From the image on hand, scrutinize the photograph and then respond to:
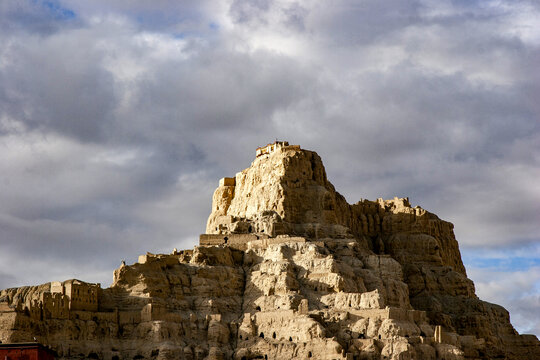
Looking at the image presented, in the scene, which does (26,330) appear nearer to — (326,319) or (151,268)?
(151,268)

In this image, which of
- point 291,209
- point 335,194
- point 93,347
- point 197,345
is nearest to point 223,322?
point 197,345

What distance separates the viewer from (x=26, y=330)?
117000 mm

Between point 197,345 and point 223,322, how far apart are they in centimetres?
429

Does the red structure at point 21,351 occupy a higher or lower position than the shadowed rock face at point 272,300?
lower

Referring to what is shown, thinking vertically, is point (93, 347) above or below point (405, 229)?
below

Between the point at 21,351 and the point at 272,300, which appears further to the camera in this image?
the point at 272,300

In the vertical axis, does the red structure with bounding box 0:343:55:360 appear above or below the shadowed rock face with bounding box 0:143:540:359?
below

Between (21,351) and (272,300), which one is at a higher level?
(272,300)

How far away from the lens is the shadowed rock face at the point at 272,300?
12088 centimetres

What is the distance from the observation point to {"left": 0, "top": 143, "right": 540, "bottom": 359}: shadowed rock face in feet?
397

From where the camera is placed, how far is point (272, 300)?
5064 inches

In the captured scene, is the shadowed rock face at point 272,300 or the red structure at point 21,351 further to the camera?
the shadowed rock face at point 272,300

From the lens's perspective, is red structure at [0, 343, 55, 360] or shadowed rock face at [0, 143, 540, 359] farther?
shadowed rock face at [0, 143, 540, 359]

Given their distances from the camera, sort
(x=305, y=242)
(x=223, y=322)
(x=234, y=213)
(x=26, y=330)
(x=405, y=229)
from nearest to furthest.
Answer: (x=26, y=330), (x=223, y=322), (x=305, y=242), (x=234, y=213), (x=405, y=229)
